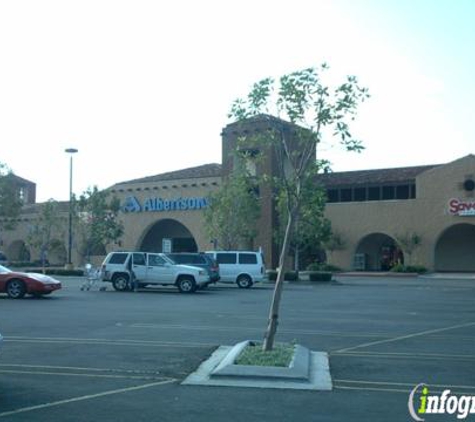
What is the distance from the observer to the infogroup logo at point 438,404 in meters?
7.64

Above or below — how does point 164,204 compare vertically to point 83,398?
above

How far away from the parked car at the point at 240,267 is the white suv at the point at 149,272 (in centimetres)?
478

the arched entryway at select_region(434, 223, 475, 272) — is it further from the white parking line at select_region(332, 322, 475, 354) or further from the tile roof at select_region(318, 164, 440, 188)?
the white parking line at select_region(332, 322, 475, 354)

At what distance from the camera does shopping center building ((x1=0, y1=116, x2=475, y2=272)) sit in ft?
167

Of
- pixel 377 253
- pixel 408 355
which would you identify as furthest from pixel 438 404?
pixel 377 253

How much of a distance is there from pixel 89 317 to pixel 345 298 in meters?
11.8

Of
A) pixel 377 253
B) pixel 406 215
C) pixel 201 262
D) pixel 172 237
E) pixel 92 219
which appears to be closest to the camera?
pixel 201 262

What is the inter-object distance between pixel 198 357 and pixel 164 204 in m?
47.8

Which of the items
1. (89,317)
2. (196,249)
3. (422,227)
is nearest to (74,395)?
(89,317)

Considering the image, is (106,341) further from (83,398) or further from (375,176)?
(375,176)

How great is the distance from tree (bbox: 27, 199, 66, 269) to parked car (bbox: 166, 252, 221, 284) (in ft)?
72.4

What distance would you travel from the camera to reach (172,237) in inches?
2485

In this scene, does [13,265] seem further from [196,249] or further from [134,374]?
[134,374]

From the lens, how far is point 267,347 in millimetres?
10797
